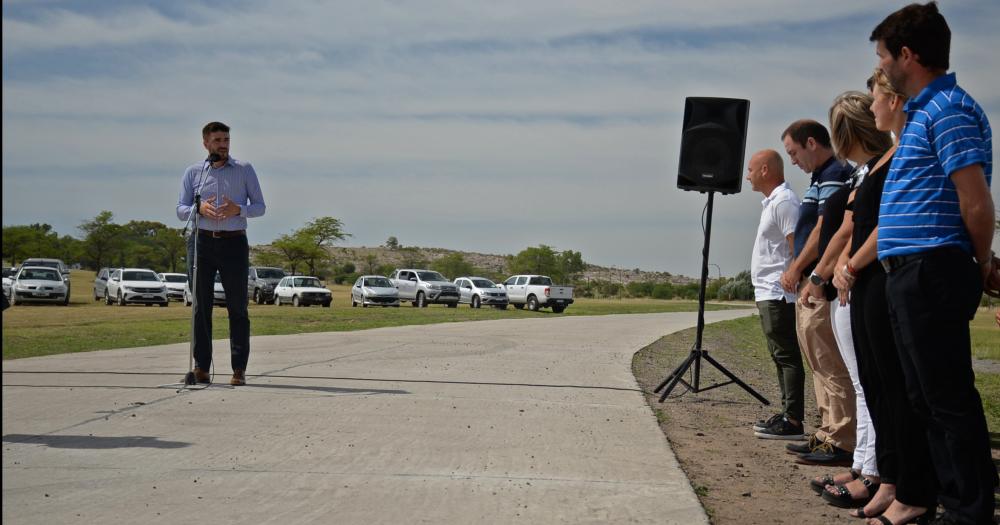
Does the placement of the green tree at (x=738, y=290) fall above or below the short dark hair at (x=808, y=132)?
below

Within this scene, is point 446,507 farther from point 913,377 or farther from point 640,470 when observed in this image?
point 913,377

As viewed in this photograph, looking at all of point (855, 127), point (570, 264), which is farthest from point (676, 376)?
point (570, 264)

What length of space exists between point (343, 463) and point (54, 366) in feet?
18.5

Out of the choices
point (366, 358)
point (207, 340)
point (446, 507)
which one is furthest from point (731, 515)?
point (366, 358)

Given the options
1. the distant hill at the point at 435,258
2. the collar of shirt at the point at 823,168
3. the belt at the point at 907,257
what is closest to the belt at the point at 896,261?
the belt at the point at 907,257

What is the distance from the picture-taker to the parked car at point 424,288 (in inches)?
1614

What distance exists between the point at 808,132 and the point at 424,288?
35903 mm

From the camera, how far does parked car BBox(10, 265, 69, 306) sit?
36156 millimetres

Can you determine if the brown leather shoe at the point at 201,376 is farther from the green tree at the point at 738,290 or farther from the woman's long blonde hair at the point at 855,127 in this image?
the green tree at the point at 738,290

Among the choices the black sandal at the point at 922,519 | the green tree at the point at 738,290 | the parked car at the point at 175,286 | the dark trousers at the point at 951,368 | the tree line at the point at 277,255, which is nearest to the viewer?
the dark trousers at the point at 951,368

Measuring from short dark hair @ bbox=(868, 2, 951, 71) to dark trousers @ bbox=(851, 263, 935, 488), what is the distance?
0.88 metres

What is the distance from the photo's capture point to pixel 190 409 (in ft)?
20.9

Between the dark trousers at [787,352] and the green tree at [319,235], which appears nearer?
the dark trousers at [787,352]

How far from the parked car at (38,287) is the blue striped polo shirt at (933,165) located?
3770cm
